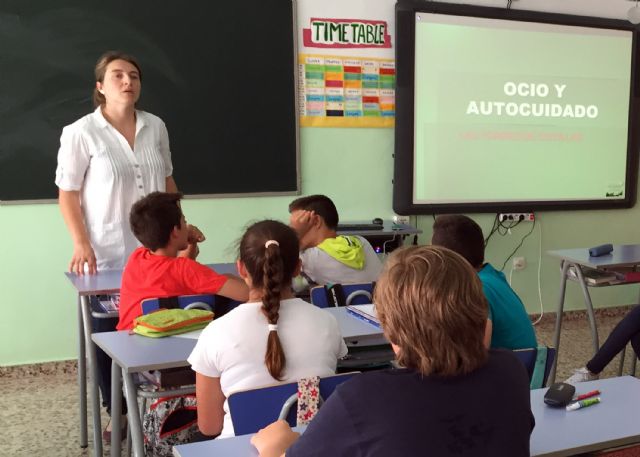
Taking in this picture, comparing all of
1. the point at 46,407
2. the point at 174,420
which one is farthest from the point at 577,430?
the point at 46,407

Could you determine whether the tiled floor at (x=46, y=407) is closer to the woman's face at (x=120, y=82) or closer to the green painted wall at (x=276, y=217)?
the green painted wall at (x=276, y=217)

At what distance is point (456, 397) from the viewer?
1048 millimetres

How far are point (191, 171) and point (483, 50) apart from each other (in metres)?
2.30

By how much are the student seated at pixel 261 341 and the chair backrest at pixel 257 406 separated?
80mm

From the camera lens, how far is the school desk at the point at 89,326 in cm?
257

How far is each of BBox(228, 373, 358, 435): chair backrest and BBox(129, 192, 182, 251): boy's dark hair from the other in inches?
45.3

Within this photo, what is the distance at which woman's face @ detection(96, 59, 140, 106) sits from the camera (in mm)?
2939

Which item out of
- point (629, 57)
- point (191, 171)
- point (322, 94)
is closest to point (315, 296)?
point (191, 171)

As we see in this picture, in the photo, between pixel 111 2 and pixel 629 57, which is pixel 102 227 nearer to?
pixel 111 2

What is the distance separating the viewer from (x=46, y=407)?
3.41 metres

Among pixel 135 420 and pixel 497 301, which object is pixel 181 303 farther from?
→ pixel 497 301

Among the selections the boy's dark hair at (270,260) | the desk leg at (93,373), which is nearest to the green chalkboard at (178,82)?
the desk leg at (93,373)

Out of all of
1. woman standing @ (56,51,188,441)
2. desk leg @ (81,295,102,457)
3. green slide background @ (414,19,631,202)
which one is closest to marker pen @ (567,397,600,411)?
desk leg @ (81,295,102,457)

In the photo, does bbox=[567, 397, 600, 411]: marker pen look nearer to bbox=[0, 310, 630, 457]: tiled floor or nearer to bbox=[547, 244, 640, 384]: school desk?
A: bbox=[547, 244, 640, 384]: school desk
